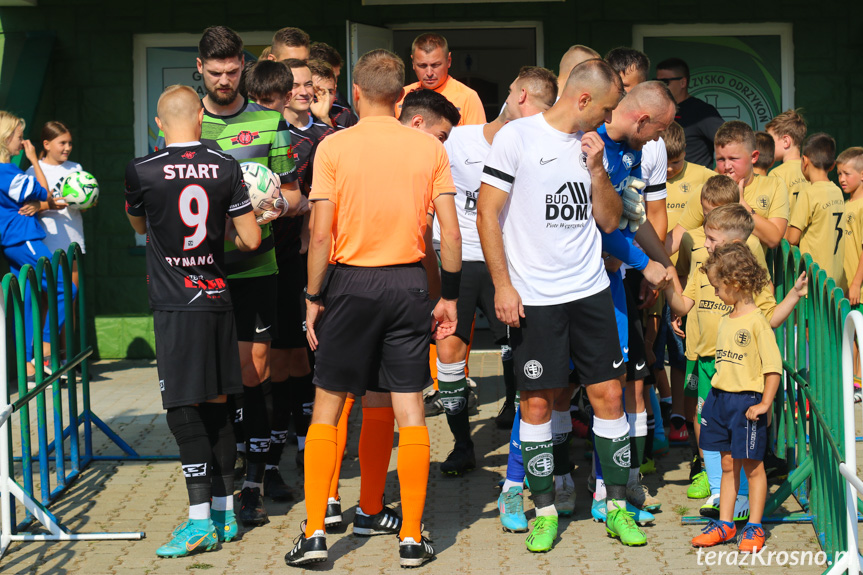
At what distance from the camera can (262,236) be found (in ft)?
17.4

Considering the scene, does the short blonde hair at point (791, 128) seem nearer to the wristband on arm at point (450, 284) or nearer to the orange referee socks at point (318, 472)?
the wristband on arm at point (450, 284)

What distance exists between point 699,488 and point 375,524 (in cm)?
176

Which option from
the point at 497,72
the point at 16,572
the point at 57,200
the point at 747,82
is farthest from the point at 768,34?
the point at 16,572

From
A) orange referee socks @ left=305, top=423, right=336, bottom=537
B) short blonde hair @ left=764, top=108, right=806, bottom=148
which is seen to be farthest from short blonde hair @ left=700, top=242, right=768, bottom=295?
short blonde hair @ left=764, top=108, right=806, bottom=148

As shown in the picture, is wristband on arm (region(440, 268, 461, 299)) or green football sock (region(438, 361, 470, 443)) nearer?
wristband on arm (region(440, 268, 461, 299))

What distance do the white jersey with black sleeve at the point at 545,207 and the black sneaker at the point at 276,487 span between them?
69.8 inches

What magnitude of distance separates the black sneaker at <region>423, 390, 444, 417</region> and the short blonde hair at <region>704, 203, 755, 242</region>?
2766mm

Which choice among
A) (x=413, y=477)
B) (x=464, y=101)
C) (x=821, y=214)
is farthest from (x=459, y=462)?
(x=821, y=214)

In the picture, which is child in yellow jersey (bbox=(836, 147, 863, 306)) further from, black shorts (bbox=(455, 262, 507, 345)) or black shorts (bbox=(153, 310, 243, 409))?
black shorts (bbox=(153, 310, 243, 409))

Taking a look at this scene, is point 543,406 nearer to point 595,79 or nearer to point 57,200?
point 595,79

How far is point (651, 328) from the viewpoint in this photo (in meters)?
6.18

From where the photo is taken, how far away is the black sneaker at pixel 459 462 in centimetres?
593

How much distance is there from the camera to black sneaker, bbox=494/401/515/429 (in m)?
6.97

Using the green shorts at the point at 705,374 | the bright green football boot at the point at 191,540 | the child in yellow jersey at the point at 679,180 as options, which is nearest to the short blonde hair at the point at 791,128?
the child in yellow jersey at the point at 679,180
